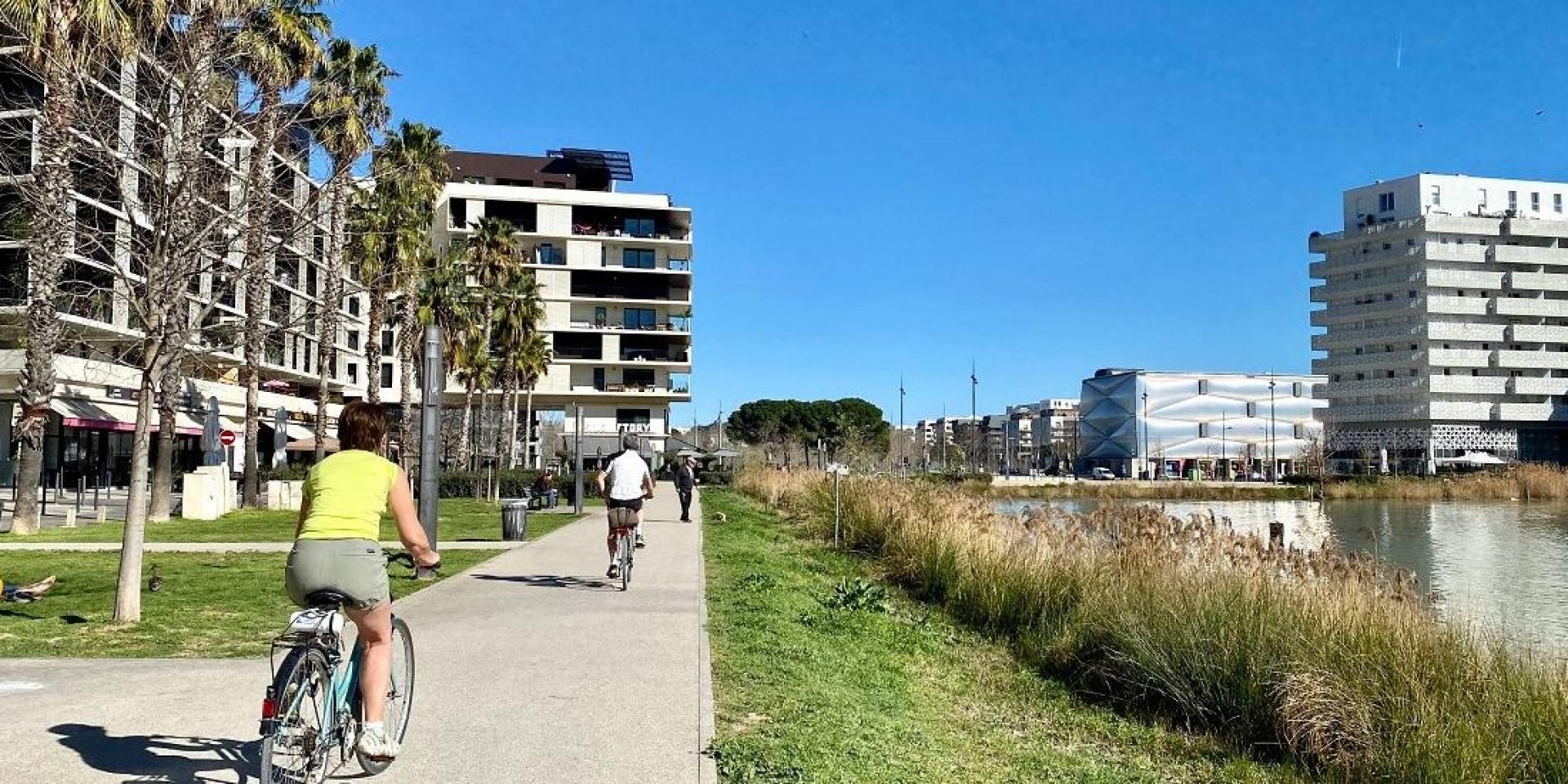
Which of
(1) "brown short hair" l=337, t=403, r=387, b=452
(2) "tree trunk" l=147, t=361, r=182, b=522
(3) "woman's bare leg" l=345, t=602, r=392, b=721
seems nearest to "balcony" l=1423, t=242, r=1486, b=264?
(2) "tree trunk" l=147, t=361, r=182, b=522

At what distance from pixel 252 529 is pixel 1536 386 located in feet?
317

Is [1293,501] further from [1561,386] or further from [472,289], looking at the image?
[472,289]

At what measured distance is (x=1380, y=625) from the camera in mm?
8516

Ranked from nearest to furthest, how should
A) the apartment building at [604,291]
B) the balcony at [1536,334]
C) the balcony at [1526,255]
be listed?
the apartment building at [604,291]
the balcony at [1526,255]
the balcony at [1536,334]

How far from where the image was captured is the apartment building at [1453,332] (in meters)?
89.4

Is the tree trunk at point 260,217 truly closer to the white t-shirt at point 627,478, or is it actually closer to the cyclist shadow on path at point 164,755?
the white t-shirt at point 627,478

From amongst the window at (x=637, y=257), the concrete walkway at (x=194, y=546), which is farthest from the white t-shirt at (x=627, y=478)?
the window at (x=637, y=257)

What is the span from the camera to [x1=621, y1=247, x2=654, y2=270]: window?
77.8m

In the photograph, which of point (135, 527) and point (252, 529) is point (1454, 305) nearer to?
point (252, 529)

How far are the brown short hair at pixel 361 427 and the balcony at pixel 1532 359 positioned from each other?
10227 centimetres

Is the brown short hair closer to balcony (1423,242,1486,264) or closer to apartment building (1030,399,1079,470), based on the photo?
balcony (1423,242,1486,264)

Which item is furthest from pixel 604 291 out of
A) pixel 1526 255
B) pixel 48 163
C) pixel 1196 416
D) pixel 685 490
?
pixel 1196 416

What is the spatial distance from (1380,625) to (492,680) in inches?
251

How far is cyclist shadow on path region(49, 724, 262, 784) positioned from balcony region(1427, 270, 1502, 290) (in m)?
98.2
